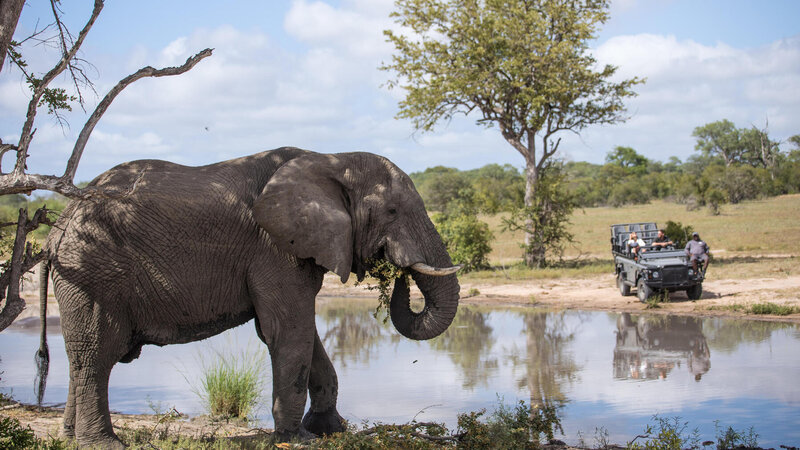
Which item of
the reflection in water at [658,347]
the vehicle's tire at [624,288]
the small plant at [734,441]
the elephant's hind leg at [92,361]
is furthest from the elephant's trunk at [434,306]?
the vehicle's tire at [624,288]

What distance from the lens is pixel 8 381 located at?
36.1ft

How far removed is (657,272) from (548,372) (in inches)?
274

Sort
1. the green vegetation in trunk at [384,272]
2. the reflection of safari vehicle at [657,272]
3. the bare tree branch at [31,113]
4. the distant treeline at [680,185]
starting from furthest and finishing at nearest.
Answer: the distant treeline at [680,185] < the reflection of safari vehicle at [657,272] < the green vegetation in trunk at [384,272] < the bare tree branch at [31,113]

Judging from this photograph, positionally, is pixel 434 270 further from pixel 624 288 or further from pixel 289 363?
pixel 624 288

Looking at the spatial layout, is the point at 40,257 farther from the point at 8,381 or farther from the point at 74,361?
the point at 8,381

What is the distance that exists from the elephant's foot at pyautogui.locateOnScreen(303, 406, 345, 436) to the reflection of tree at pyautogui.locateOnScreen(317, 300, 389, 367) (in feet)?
15.7

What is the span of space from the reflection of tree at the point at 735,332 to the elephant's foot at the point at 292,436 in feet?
27.5

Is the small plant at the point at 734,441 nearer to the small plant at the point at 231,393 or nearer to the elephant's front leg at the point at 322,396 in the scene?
the elephant's front leg at the point at 322,396

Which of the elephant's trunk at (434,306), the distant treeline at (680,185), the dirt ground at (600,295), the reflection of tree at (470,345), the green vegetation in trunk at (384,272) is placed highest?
the distant treeline at (680,185)

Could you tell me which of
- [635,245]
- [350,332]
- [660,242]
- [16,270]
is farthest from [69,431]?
[660,242]

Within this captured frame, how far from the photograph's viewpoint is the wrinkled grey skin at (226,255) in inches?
250

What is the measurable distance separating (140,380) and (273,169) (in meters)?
5.88

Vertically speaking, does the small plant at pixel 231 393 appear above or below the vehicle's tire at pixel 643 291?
below

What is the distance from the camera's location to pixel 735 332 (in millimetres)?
14398
